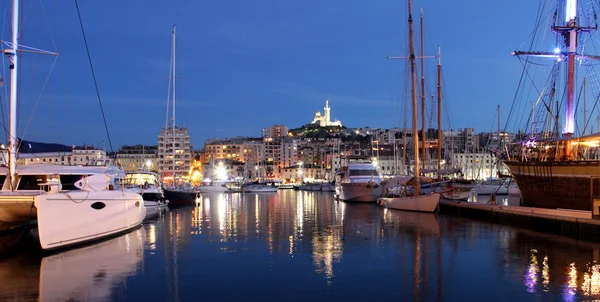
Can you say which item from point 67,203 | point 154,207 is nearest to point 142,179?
point 154,207

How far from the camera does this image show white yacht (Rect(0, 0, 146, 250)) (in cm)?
1844

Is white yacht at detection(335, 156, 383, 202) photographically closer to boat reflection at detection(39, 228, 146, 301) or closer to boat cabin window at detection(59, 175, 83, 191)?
boat reflection at detection(39, 228, 146, 301)

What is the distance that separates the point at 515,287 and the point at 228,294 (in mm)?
7346

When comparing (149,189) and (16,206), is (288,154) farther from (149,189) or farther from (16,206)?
(16,206)

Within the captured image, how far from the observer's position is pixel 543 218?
85.0ft

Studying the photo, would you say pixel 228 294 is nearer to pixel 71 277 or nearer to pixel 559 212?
pixel 71 277

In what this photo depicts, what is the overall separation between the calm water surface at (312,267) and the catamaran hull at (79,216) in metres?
0.54

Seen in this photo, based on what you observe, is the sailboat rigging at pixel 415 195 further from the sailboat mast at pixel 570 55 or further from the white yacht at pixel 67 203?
the white yacht at pixel 67 203

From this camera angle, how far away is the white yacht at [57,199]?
1844 centimetres

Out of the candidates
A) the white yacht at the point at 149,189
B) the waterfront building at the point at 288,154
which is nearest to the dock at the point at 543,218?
the white yacht at the point at 149,189

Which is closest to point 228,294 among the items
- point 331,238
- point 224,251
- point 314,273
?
point 314,273

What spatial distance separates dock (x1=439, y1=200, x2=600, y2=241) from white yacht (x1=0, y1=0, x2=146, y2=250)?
19719 mm

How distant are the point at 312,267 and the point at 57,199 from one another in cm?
913

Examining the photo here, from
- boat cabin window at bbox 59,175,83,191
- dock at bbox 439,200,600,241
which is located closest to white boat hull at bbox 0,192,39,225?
boat cabin window at bbox 59,175,83,191
